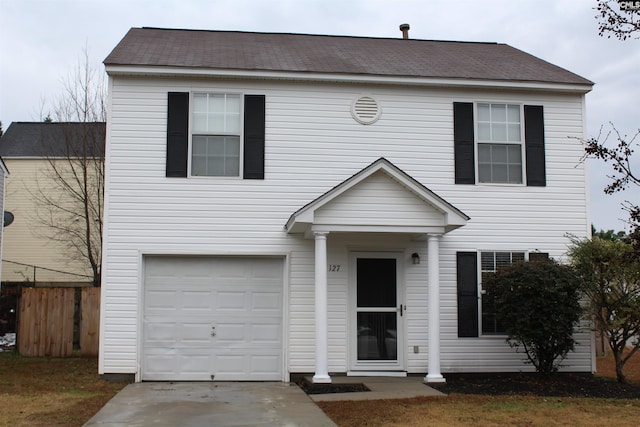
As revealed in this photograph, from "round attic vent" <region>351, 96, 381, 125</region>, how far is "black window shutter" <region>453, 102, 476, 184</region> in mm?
1548

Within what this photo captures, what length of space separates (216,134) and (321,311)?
12.7ft

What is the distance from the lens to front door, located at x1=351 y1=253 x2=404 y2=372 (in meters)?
12.5

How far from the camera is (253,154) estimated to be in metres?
12.6

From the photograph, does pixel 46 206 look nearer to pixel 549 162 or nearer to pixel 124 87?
pixel 124 87

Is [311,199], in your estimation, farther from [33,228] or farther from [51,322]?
[33,228]

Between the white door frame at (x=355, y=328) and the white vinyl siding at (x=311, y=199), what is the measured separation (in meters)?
0.12

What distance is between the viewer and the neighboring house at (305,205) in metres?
12.3

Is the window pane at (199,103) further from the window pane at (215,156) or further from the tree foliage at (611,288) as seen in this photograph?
the tree foliage at (611,288)

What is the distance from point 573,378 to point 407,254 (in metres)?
3.76

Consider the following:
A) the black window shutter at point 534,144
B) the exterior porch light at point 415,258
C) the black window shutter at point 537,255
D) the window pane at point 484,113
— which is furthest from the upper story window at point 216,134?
the black window shutter at point 537,255

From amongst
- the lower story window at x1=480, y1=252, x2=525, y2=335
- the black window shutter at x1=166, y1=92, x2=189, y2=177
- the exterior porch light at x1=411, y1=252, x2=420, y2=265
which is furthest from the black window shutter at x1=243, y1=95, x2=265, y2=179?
the lower story window at x1=480, y1=252, x2=525, y2=335

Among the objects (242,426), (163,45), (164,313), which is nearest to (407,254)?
(164,313)

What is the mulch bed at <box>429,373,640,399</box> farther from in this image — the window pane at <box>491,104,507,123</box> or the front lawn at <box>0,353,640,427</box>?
the window pane at <box>491,104,507,123</box>

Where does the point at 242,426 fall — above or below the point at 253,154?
below
